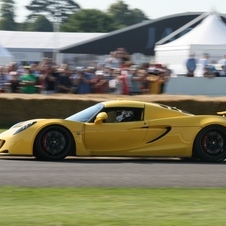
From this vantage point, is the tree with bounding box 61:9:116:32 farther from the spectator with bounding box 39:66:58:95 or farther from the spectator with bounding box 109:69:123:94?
the spectator with bounding box 39:66:58:95

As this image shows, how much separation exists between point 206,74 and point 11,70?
5.85 meters

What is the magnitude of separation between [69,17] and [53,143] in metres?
133

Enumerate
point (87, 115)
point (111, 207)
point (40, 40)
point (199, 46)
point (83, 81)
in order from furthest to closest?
point (40, 40)
point (199, 46)
point (83, 81)
point (87, 115)
point (111, 207)

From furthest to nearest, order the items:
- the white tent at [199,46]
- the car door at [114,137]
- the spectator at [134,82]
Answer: the white tent at [199,46] → the spectator at [134,82] → the car door at [114,137]

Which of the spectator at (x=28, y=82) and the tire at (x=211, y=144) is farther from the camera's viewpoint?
the spectator at (x=28, y=82)

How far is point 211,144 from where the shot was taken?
12773mm

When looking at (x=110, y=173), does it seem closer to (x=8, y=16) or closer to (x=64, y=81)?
(x=64, y=81)

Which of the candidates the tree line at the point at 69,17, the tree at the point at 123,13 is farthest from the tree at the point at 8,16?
the tree at the point at 123,13

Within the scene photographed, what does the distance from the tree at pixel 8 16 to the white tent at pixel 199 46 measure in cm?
12861

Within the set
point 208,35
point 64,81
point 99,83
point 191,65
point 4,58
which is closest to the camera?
point 64,81

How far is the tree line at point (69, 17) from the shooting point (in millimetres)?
128625

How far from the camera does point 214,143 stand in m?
12.8

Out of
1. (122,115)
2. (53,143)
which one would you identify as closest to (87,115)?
(122,115)

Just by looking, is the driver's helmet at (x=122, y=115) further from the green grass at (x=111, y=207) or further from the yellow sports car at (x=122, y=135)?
the green grass at (x=111, y=207)
